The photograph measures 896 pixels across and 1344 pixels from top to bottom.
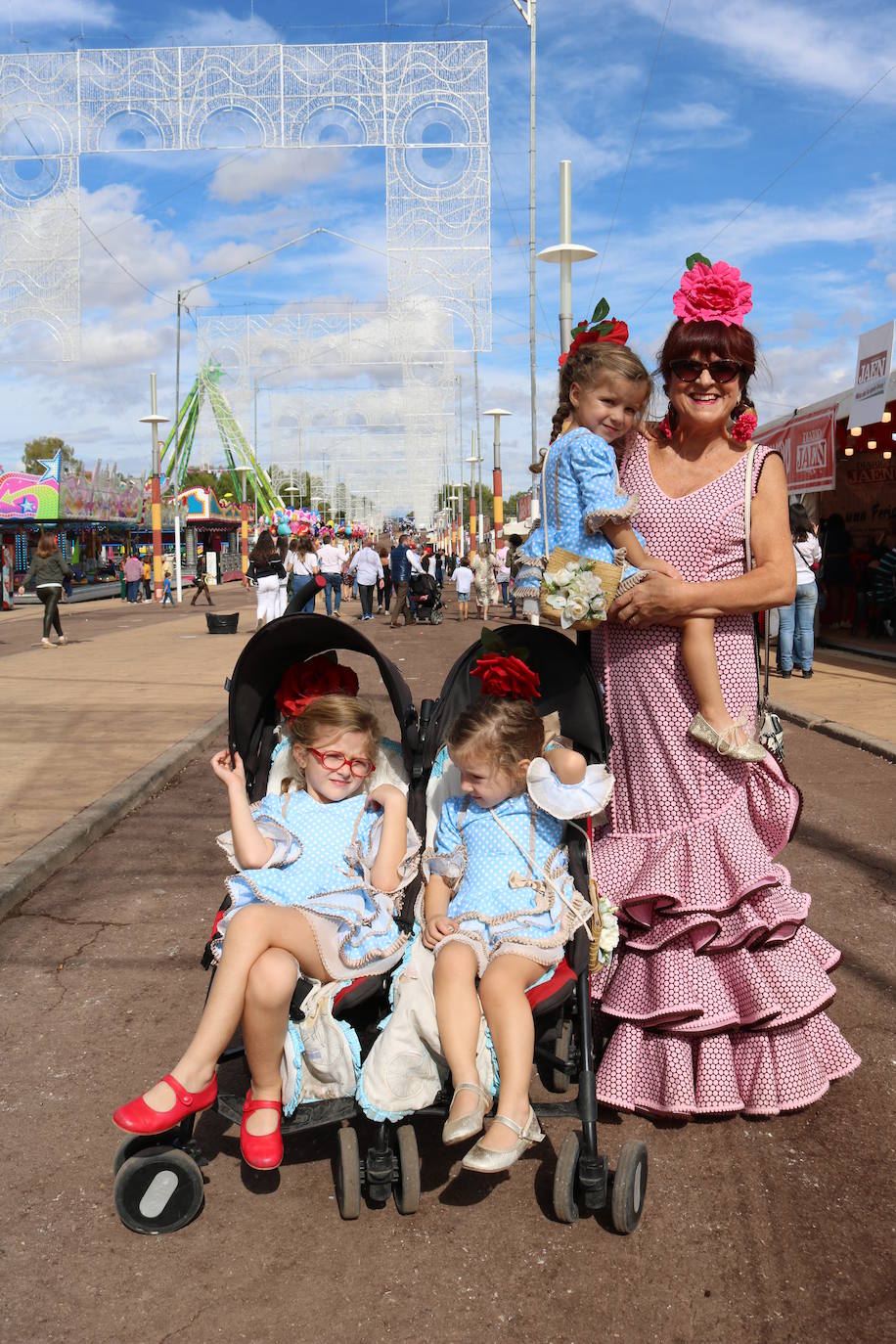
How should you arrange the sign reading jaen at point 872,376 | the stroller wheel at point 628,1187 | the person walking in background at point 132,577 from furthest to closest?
the person walking in background at point 132,577 < the sign reading jaen at point 872,376 < the stroller wheel at point 628,1187

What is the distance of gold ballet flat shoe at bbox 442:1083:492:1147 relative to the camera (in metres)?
2.55

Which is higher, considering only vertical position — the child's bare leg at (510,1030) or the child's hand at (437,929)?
the child's hand at (437,929)

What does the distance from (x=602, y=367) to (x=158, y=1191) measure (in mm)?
2253

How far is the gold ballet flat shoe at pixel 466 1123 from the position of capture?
8.36ft

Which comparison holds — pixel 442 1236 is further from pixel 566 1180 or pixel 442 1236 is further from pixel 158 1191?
pixel 158 1191

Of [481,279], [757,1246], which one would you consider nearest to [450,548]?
[481,279]

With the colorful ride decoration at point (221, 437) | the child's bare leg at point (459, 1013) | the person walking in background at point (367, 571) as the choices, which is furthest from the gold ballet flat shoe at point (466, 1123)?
the colorful ride decoration at point (221, 437)

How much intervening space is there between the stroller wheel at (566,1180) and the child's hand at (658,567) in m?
1.38

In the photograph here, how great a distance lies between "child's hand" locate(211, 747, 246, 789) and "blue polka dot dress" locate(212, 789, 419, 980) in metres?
0.12

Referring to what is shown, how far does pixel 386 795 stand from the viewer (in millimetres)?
3150

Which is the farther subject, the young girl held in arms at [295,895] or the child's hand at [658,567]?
the child's hand at [658,567]

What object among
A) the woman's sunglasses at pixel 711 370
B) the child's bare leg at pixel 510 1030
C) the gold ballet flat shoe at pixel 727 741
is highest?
the woman's sunglasses at pixel 711 370

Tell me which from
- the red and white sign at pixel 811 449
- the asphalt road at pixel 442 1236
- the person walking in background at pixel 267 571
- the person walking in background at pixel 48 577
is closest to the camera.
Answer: the asphalt road at pixel 442 1236

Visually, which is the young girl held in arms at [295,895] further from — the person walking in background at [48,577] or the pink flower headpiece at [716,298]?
the person walking in background at [48,577]
